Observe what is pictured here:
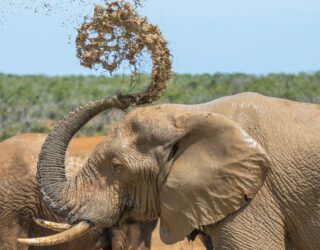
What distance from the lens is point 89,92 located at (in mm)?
41562

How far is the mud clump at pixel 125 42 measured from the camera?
322 inches

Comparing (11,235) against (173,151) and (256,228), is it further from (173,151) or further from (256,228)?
(256,228)

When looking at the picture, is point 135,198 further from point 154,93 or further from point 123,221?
point 154,93

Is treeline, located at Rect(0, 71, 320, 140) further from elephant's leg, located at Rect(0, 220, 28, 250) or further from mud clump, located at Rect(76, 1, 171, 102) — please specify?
mud clump, located at Rect(76, 1, 171, 102)

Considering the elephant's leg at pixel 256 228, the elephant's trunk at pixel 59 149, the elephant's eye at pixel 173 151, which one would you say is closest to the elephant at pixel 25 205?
the elephant's trunk at pixel 59 149

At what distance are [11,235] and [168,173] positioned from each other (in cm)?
391

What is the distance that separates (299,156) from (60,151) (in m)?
1.72

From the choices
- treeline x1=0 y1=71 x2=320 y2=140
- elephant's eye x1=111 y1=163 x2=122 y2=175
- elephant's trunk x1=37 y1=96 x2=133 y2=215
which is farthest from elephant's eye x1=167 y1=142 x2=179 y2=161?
treeline x1=0 y1=71 x2=320 y2=140

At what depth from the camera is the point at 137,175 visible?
7.97 m

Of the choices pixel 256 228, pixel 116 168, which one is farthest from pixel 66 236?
pixel 256 228

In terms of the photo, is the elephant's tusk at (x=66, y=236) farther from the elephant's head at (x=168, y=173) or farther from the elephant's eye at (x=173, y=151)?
the elephant's eye at (x=173, y=151)

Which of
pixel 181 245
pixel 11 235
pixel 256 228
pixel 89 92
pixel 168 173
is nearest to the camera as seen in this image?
pixel 256 228

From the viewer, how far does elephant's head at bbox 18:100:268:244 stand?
778 cm

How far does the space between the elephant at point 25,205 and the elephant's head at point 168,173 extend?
329 cm
